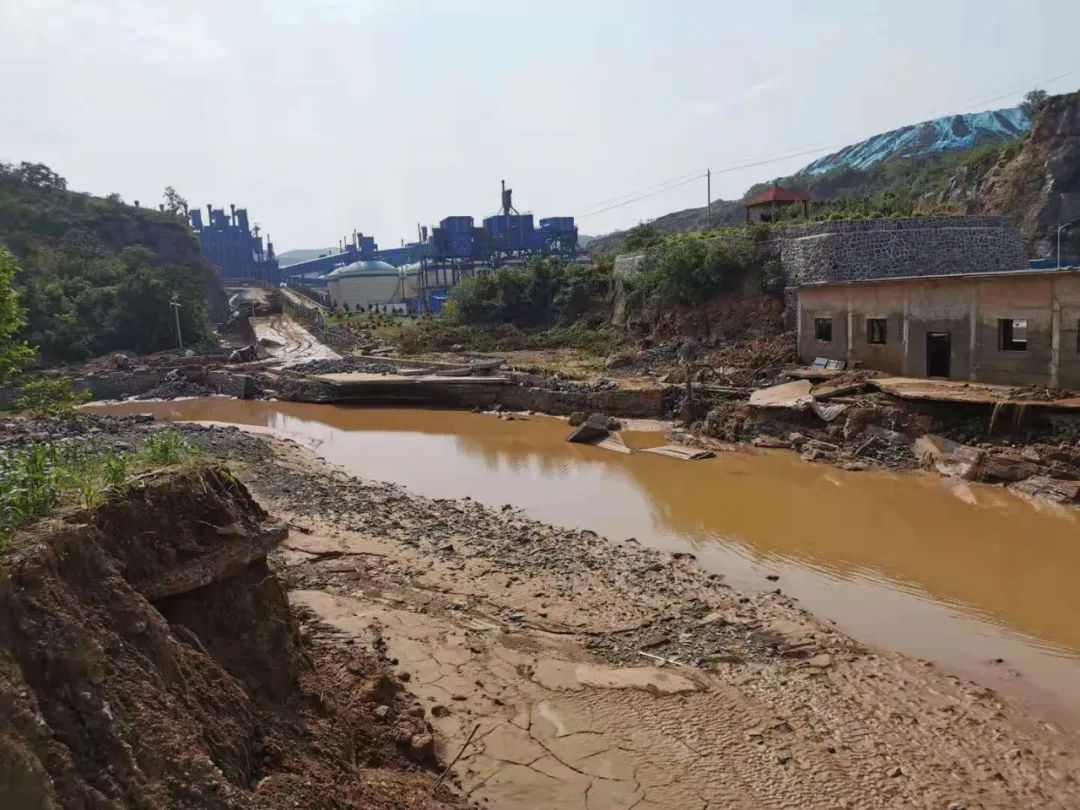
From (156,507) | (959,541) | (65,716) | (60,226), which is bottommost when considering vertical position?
(959,541)

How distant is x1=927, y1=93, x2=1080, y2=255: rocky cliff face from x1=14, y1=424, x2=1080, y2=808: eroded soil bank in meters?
40.3

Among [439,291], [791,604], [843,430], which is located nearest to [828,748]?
[791,604]

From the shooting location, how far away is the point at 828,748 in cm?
636

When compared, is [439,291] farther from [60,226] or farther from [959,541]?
[959,541]

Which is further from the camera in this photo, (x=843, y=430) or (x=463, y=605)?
(x=843, y=430)

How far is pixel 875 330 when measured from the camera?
68.2 feet

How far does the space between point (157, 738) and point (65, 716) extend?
0.46 metres

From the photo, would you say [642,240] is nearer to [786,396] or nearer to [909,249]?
[909,249]

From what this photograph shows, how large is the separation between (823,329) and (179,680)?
851 inches

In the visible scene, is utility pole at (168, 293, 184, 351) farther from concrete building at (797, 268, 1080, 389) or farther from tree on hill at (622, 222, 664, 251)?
concrete building at (797, 268, 1080, 389)

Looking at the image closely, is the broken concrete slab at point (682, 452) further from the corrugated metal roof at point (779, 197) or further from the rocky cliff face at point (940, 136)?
the rocky cliff face at point (940, 136)

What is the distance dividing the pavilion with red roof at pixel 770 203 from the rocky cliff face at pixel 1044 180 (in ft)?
53.9

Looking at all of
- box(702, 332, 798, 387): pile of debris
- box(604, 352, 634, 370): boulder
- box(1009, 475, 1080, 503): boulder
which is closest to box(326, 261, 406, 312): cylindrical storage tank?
box(604, 352, 634, 370): boulder

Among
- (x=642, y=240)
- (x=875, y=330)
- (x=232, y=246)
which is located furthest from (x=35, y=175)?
(x=875, y=330)
